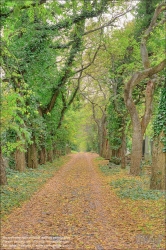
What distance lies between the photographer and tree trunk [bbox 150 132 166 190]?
386 inches

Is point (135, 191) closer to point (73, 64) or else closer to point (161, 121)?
point (161, 121)

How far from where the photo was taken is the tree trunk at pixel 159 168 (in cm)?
980

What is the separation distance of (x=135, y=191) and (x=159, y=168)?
1.34 m

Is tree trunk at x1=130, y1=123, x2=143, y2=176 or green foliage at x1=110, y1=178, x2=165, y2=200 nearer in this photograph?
green foliage at x1=110, y1=178, x2=165, y2=200

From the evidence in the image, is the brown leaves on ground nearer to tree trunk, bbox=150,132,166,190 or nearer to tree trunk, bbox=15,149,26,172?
tree trunk, bbox=150,132,166,190

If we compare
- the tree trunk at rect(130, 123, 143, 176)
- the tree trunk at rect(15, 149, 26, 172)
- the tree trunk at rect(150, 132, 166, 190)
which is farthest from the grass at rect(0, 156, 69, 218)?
the tree trunk at rect(130, 123, 143, 176)

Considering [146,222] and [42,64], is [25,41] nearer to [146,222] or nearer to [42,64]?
[42,64]

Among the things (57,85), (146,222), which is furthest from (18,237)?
(57,85)

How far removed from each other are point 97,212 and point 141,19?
12931 mm

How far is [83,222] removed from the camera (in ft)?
21.9

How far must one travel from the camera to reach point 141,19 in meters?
15.7

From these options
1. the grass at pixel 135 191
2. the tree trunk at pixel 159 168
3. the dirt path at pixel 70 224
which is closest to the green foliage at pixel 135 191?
the grass at pixel 135 191

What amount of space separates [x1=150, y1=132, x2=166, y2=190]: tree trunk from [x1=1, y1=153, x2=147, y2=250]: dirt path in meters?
1.82

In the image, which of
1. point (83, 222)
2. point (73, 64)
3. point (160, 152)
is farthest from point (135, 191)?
point (73, 64)
